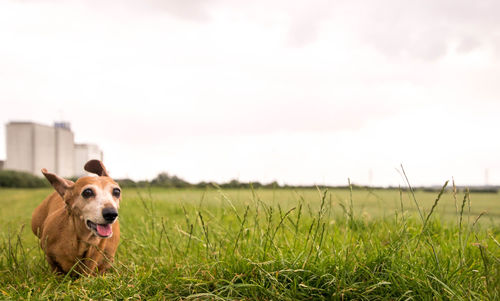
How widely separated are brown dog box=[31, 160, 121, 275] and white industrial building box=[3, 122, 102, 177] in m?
26.8

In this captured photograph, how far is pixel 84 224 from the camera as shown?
217cm

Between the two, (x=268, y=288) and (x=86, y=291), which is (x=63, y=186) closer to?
(x=86, y=291)

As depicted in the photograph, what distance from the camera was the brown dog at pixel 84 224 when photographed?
1910 mm

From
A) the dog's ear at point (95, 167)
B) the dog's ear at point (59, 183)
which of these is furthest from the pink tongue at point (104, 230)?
the dog's ear at point (95, 167)

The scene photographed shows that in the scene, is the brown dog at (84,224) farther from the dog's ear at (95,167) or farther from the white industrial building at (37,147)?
the white industrial building at (37,147)

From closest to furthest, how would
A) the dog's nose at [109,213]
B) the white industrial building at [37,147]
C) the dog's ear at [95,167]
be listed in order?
the dog's nose at [109,213] → the dog's ear at [95,167] → the white industrial building at [37,147]

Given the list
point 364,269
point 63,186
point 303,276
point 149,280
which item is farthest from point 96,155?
point 364,269

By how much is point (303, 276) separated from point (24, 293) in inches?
66.6

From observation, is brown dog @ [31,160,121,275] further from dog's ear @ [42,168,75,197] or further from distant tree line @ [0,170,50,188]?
distant tree line @ [0,170,50,188]

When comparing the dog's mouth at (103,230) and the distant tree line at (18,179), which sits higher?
the dog's mouth at (103,230)

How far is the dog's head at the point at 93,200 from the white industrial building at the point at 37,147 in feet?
88.7

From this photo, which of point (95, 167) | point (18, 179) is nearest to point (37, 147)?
point (18, 179)

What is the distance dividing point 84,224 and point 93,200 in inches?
13.5

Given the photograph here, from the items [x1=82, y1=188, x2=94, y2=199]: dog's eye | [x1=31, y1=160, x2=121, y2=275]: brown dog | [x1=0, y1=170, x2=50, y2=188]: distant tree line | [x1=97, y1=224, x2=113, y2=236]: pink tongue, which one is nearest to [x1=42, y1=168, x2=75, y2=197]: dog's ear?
[x1=31, y1=160, x2=121, y2=275]: brown dog
